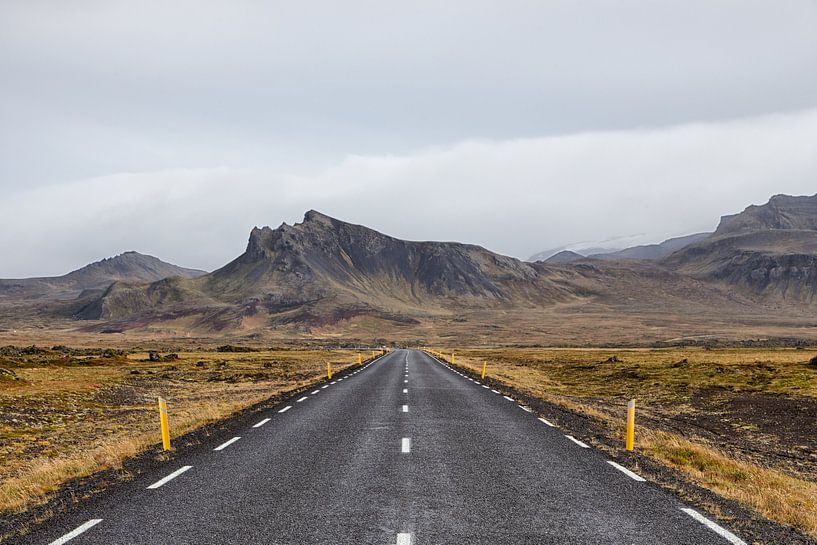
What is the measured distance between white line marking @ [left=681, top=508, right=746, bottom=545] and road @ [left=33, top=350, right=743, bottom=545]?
2 centimetres

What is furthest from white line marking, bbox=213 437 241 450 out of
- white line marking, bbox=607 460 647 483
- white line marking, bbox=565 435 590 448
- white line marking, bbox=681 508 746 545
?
white line marking, bbox=681 508 746 545

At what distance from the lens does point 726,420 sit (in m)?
23.2

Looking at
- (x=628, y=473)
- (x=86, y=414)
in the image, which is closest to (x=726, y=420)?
(x=628, y=473)

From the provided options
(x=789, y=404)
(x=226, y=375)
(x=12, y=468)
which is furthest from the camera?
(x=226, y=375)

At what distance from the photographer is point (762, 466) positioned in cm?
1475

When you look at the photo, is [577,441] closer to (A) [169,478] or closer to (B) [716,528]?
(B) [716,528]

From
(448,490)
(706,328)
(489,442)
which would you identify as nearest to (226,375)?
(489,442)

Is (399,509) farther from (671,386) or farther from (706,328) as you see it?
(706,328)

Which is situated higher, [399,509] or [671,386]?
[399,509]

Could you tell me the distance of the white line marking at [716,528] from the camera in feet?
23.0

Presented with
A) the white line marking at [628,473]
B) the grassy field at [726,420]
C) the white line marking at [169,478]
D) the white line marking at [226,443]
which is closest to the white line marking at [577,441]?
the grassy field at [726,420]

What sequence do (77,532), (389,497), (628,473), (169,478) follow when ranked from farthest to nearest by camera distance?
(628,473) < (169,478) < (389,497) < (77,532)

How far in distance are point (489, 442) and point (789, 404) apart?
18.5 m

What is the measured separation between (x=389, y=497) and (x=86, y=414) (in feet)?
61.4
